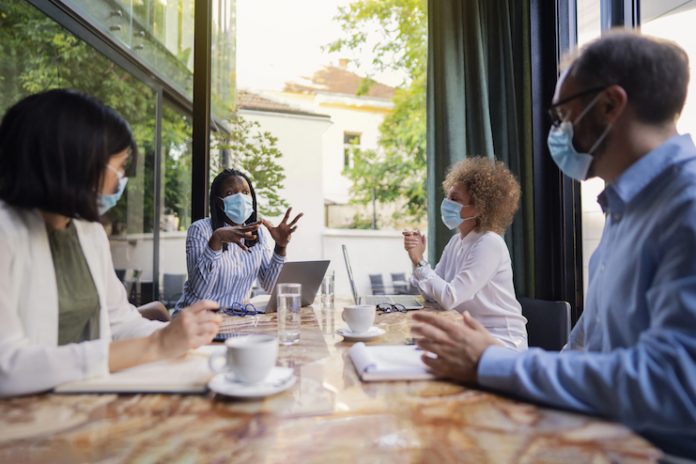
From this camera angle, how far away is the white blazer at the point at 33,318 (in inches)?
29.9

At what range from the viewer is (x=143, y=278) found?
9.99ft

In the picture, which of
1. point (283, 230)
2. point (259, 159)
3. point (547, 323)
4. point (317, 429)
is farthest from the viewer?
point (259, 159)

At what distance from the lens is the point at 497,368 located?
2.59ft

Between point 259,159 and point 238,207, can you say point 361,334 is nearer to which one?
point 238,207

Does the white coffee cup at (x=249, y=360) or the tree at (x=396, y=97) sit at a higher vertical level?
the tree at (x=396, y=97)

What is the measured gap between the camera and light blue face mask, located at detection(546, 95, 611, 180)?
3.43 ft

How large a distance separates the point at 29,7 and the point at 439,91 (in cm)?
224

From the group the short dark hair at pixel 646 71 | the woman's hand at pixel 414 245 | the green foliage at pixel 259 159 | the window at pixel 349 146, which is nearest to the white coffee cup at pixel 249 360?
the short dark hair at pixel 646 71

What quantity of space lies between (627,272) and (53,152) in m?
1.15

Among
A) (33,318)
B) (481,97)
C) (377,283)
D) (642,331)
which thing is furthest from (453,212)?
(377,283)

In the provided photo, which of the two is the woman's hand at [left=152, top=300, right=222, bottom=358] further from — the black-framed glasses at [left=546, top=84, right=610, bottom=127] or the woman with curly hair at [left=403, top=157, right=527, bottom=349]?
the woman with curly hair at [left=403, top=157, right=527, bottom=349]

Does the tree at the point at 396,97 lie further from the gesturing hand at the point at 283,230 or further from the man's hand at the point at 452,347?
the man's hand at the point at 452,347

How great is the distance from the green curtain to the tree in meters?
0.56

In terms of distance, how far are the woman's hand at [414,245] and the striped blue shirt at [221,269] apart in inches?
24.6
